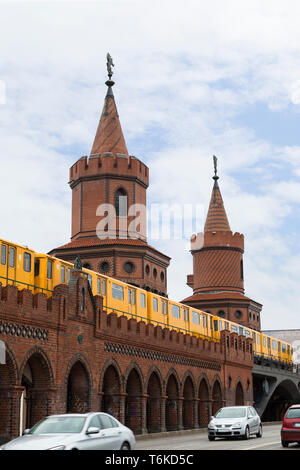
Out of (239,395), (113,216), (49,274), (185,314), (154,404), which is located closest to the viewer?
(49,274)

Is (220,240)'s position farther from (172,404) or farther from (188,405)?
(172,404)

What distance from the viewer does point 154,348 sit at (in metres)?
36.0

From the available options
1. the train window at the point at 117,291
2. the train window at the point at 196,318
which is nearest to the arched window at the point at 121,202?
the train window at the point at 196,318

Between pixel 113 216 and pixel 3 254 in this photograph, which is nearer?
pixel 3 254

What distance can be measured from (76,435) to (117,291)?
20.6 meters

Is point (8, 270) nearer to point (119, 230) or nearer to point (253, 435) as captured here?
point (253, 435)

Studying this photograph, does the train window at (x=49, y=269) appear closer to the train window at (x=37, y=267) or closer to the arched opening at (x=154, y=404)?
the train window at (x=37, y=267)

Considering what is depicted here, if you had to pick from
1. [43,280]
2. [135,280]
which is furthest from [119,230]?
[43,280]

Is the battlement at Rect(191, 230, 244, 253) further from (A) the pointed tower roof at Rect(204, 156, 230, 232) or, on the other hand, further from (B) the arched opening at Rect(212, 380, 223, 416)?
(B) the arched opening at Rect(212, 380, 223, 416)

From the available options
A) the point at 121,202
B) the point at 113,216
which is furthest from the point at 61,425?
the point at 121,202

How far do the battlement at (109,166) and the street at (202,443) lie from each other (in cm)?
1839

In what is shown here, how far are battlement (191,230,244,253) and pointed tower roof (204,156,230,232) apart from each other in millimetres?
637

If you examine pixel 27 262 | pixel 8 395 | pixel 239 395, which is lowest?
pixel 239 395

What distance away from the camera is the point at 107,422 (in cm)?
1479
